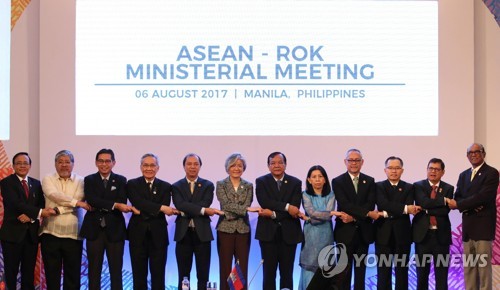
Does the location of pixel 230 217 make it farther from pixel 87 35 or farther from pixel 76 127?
pixel 87 35

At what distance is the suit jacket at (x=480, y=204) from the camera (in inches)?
285

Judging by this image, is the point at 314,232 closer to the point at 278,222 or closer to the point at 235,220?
the point at 278,222

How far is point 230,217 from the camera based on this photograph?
7.25 meters

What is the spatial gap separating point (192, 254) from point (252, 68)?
222 centimetres

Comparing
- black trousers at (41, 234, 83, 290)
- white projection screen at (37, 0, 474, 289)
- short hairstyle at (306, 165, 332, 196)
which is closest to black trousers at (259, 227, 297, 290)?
short hairstyle at (306, 165, 332, 196)

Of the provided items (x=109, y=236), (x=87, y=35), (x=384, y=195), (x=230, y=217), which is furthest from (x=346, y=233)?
(x=87, y=35)

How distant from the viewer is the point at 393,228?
24.0ft

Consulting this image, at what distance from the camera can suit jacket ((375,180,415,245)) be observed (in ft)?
23.9

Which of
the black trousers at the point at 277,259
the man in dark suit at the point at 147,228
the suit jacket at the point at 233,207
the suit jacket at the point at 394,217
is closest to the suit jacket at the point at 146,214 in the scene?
the man in dark suit at the point at 147,228

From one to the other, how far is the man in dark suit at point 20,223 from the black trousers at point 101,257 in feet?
1.69

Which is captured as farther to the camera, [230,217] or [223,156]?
[223,156]

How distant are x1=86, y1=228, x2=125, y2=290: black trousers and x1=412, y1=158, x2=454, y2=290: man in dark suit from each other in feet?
9.72

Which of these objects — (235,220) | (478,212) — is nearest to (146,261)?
(235,220)

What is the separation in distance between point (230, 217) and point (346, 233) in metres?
1.16
